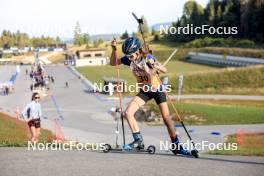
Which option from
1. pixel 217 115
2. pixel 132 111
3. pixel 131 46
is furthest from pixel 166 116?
pixel 217 115

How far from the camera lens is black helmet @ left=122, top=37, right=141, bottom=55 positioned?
10398 mm

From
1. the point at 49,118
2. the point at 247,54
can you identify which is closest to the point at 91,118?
the point at 49,118

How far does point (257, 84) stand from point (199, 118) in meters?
31.7

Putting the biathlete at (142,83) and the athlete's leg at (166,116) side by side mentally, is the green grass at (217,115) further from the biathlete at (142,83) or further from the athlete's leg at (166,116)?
the biathlete at (142,83)

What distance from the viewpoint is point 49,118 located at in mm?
48094

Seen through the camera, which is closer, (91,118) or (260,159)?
(260,159)

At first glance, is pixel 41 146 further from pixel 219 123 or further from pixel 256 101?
pixel 256 101

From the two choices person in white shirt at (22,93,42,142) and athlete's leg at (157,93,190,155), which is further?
person in white shirt at (22,93,42,142)

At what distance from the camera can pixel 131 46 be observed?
34.2 ft

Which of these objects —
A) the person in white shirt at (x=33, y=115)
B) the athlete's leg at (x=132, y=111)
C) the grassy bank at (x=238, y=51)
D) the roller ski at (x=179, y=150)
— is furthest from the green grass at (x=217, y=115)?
the grassy bank at (x=238, y=51)

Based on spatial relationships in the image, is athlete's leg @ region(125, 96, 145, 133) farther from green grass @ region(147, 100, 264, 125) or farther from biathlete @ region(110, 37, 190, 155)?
green grass @ region(147, 100, 264, 125)

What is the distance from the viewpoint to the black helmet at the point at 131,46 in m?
10.4

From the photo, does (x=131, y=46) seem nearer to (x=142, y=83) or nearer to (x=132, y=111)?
(x=142, y=83)

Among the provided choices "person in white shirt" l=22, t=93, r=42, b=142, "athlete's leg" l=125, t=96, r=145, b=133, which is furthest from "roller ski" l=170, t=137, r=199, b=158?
"person in white shirt" l=22, t=93, r=42, b=142
